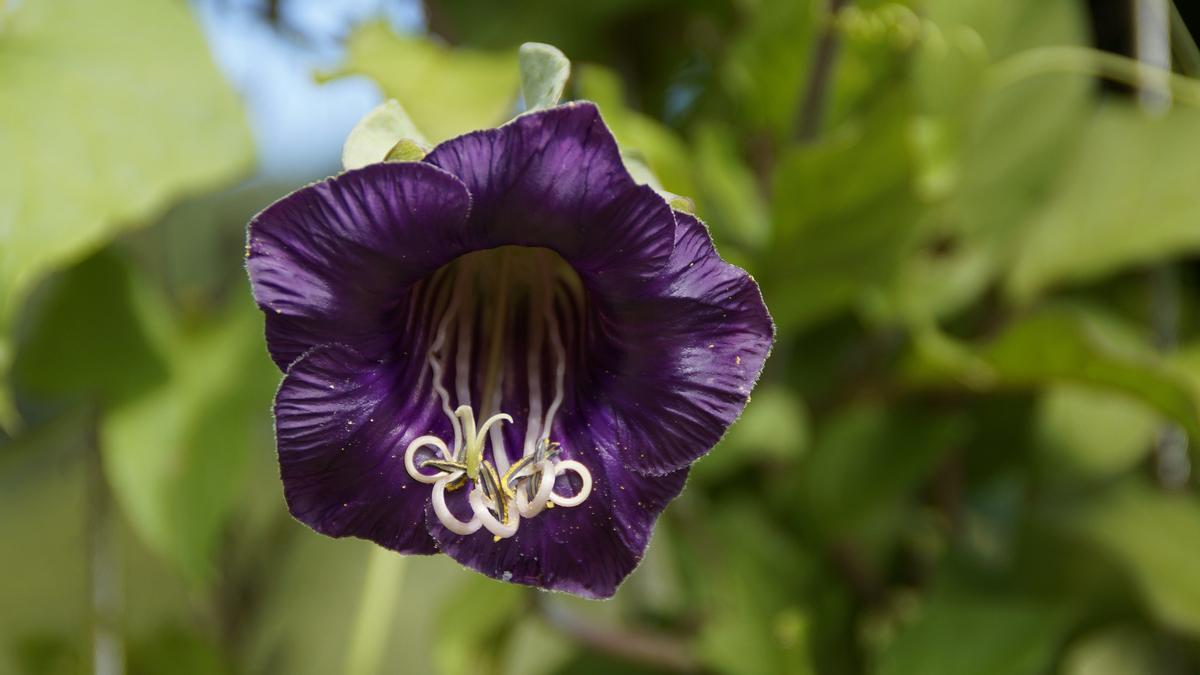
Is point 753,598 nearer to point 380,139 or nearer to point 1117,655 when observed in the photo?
point 1117,655

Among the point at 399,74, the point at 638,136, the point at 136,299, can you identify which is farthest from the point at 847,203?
the point at 136,299

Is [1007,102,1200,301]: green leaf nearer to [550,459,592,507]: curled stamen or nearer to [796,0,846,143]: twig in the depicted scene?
[796,0,846,143]: twig

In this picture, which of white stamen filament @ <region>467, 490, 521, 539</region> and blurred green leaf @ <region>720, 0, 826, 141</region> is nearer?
white stamen filament @ <region>467, 490, 521, 539</region>

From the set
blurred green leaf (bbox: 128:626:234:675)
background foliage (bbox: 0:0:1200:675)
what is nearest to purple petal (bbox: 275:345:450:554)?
background foliage (bbox: 0:0:1200:675)

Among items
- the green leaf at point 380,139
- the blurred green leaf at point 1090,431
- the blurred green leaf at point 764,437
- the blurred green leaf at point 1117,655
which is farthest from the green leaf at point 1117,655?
the green leaf at point 380,139

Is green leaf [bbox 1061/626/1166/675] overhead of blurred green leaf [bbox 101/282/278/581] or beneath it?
beneath

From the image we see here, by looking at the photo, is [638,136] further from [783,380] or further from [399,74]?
[783,380]

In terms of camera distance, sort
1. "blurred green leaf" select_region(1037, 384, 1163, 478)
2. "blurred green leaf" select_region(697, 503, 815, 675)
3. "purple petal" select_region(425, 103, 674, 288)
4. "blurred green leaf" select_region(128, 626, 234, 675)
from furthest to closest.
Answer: "blurred green leaf" select_region(128, 626, 234, 675), "blurred green leaf" select_region(1037, 384, 1163, 478), "blurred green leaf" select_region(697, 503, 815, 675), "purple petal" select_region(425, 103, 674, 288)
